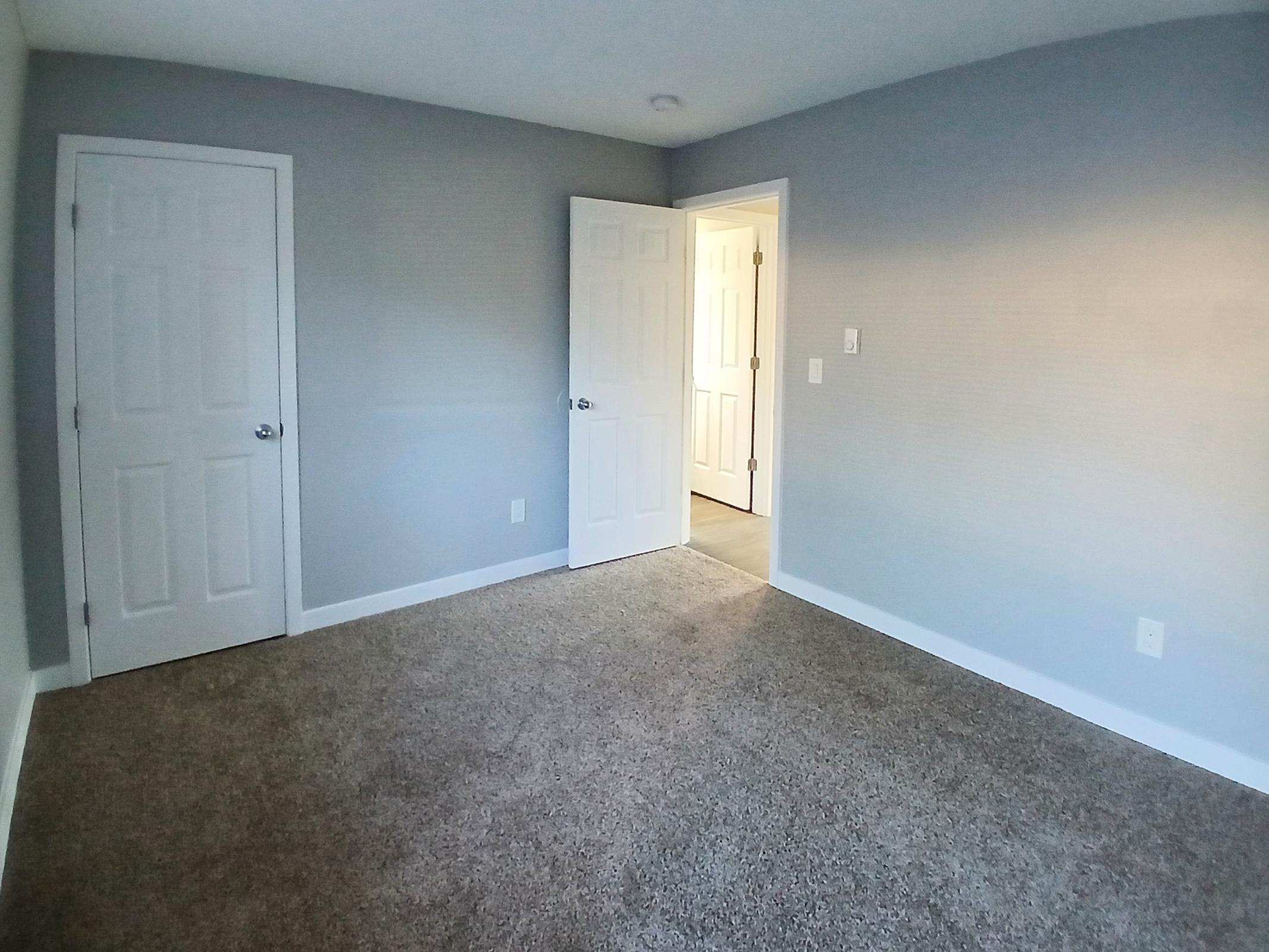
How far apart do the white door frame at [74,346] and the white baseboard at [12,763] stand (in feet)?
0.85

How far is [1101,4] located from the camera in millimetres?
2420

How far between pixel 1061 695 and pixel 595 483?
2.39 meters

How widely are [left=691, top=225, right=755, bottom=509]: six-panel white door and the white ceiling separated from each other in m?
2.16

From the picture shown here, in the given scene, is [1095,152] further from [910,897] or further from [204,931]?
[204,931]

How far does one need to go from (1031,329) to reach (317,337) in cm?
281

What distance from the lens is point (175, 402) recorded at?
10.4 feet

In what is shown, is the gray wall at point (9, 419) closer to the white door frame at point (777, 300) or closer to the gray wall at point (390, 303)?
the gray wall at point (390, 303)

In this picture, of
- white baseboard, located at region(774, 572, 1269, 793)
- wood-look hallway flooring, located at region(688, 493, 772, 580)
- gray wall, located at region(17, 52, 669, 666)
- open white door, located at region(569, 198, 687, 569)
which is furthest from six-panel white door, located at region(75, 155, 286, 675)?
white baseboard, located at region(774, 572, 1269, 793)

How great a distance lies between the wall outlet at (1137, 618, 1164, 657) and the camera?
2.69 metres

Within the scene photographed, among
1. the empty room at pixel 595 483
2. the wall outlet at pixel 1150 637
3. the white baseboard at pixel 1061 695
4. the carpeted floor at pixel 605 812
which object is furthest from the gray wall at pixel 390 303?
the wall outlet at pixel 1150 637

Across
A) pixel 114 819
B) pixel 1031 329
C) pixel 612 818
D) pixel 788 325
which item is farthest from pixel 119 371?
pixel 1031 329

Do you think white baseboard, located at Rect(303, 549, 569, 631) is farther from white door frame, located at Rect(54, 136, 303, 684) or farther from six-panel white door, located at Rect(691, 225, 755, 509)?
six-panel white door, located at Rect(691, 225, 755, 509)

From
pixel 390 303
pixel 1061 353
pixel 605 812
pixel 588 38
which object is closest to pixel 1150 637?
pixel 1061 353

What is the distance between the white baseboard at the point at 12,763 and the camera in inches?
83.3
